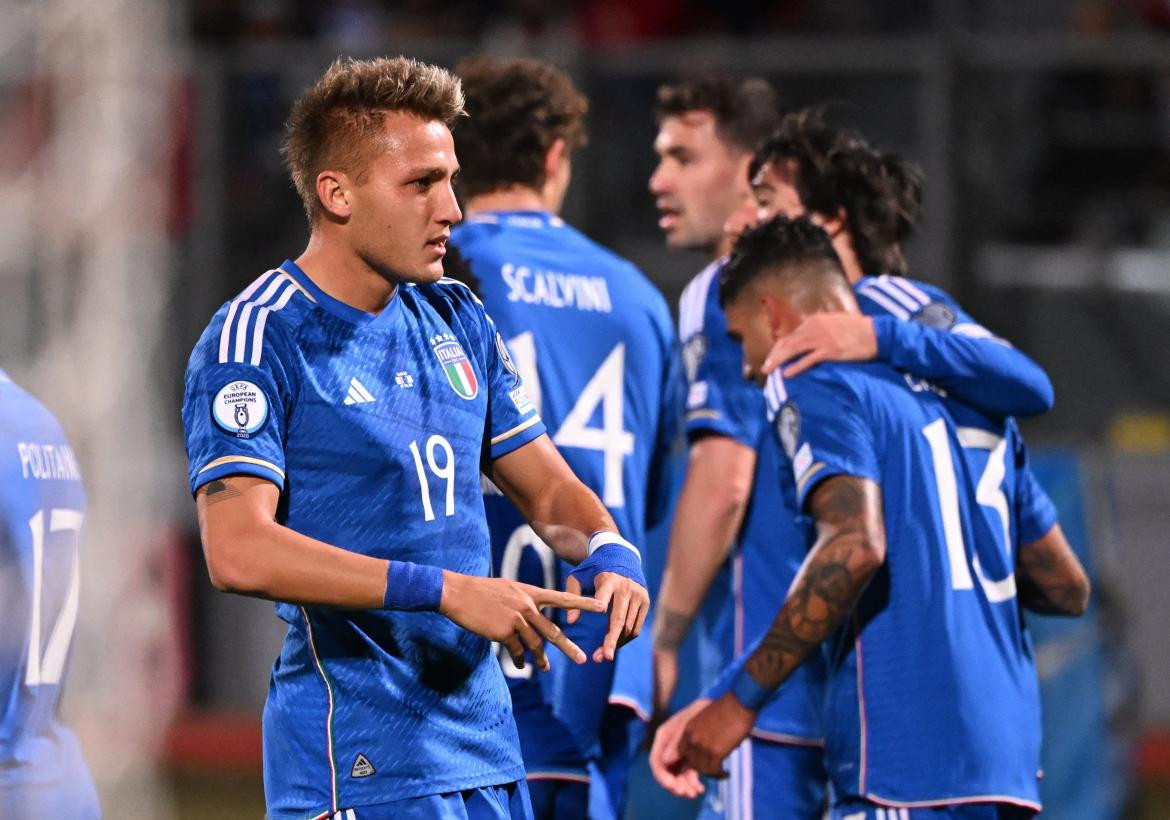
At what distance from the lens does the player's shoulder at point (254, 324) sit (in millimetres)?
2945

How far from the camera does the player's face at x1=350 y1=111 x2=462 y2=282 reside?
3.12 meters

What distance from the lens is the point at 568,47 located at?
916 cm

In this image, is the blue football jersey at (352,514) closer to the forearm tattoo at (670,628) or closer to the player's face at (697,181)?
the forearm tattoo at (670,628)

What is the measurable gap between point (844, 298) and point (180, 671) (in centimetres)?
628

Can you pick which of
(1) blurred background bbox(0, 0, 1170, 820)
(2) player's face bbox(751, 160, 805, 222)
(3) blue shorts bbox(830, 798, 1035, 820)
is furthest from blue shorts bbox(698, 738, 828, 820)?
(1) blurred background bbox(0, 0, 1170, 820)

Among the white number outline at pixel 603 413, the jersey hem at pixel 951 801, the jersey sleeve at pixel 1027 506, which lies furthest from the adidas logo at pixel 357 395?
the jersey sleeve at pixel 1027 506

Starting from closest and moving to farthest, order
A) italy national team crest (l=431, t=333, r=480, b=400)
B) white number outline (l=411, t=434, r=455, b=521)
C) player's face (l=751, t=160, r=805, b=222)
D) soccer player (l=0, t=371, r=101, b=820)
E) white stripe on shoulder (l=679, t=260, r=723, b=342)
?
white number outline (l=411, t=434, r=455, b=521) → italy national team crest (l=431, t=333, r=480, b=400) → soccer player (l=0, t=371, r=101, b=820) → player's face (l=751, t=160, r=805, b=222) → white stripe on shoulder (l=679, t=260, r=723, b=342)

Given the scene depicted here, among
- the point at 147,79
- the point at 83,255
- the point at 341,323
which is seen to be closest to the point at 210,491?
the point at 341,323

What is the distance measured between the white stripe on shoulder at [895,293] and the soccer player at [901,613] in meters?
0.35

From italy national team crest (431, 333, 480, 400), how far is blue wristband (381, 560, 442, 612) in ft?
1.75

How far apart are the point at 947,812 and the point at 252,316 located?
1.89m

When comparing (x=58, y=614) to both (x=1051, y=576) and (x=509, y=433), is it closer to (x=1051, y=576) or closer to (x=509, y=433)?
(x=509, y=433)

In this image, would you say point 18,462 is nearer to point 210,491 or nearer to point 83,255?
point 210,491

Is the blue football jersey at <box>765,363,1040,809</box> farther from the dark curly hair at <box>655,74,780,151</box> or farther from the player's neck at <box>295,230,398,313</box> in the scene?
the dark curly hair at <box>655,74,780,151</box>
